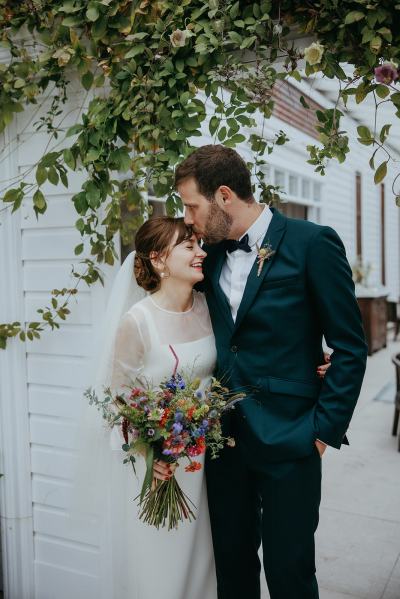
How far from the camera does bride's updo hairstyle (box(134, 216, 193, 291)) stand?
2.42 m

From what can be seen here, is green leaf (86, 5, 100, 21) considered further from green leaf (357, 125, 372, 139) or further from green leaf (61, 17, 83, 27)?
green leaf (357, 125, 372, 139)

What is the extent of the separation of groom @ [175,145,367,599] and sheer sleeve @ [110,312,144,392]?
0.32 m

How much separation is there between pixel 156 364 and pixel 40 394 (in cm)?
108

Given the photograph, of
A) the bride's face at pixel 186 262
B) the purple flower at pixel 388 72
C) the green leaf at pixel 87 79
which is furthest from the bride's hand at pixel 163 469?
the green leaf at pixel 87 79

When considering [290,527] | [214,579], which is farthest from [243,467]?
[214,579]

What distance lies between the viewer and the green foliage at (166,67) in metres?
2.24

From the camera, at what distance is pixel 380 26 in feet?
6.95

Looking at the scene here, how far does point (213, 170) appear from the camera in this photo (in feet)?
7.43

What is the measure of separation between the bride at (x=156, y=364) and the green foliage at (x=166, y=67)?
0.32 metres

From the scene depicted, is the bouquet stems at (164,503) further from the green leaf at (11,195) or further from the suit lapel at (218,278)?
the green leaf at (11,195)

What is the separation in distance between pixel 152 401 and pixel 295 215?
7067mm

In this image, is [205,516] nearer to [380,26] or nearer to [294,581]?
[294,581]

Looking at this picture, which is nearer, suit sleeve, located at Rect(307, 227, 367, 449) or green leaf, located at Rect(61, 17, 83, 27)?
suit sleeve, located at Rect(307, 227, 367, 449)

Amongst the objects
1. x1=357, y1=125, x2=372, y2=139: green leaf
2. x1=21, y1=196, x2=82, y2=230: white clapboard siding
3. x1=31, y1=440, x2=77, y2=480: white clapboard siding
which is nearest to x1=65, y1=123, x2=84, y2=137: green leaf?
x1=21, y1=196, x2=82, y2=230: white clapboard siding
